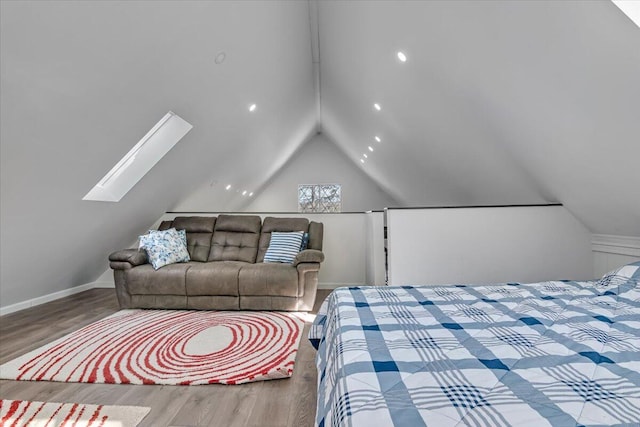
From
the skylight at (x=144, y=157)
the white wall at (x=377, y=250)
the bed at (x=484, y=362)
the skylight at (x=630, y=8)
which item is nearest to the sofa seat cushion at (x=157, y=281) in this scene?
the skylight at (x=144, y=157)

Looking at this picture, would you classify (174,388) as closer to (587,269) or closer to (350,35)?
(350,35)

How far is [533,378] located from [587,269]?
9.40 feet

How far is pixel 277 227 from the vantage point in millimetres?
4223

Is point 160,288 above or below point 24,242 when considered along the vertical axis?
below

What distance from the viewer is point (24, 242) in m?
2.92

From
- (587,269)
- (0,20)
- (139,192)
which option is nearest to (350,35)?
(0,20)

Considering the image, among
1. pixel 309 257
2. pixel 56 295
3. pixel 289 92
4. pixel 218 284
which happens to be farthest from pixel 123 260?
pixel 289 92

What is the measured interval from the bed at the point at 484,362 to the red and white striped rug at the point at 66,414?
1.06 meters

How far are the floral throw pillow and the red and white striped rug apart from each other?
189cm

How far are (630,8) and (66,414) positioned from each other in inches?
122

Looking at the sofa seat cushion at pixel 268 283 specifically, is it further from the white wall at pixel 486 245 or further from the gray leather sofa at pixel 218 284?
the white wall at pixel 486 245

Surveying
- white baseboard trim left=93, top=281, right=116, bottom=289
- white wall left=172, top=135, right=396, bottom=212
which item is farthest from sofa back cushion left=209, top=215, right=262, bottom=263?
white wall left=172, top=135, right=396, bottom=212

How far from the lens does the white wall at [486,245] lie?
10.2 feet

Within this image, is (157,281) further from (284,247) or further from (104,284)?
(104,284)
